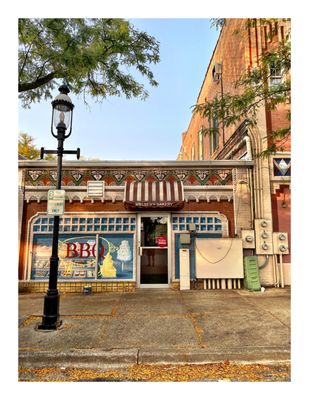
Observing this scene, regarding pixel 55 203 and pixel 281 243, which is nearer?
pixel 55 203

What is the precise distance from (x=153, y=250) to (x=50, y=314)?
4174mm

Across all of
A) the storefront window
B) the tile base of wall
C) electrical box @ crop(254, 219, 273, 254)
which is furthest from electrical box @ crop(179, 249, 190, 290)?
electrical box @ crop(254, 219, 273, 254)

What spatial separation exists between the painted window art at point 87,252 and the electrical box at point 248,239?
3745 mm

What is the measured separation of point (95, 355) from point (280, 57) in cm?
670

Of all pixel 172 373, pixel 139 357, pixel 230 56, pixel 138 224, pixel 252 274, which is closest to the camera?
pixel 172 373

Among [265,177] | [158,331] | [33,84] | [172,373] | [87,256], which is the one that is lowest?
[172,373]

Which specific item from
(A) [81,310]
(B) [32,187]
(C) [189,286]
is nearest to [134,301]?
(A) [81,310]

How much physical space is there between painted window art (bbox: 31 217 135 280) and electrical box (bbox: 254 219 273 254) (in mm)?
4202

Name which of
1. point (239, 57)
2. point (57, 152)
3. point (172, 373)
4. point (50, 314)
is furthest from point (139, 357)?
point (239, 57)

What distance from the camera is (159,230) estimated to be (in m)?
8.58

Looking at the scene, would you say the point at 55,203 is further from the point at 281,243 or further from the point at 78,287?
the point at 281,243

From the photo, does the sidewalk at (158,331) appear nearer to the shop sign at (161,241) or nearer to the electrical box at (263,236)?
the electrical box at (263,236)

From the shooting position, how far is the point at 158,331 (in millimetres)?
4625

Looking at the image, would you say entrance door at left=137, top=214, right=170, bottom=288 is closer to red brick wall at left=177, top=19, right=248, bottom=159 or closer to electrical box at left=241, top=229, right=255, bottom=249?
electrical box at left=241, top=229, right=255, bottom=249
